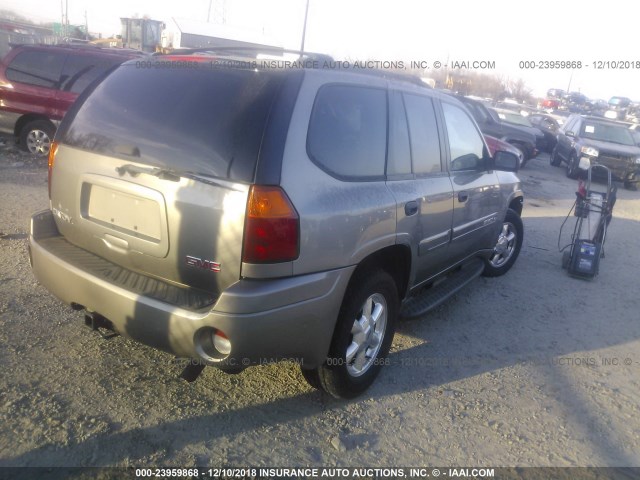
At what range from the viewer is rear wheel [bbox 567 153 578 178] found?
14403 millimetres

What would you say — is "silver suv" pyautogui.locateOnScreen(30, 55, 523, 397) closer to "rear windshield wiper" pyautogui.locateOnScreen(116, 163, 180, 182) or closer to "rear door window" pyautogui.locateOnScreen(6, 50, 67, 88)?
"rear windshield wiper" pyautogui.locateOnScreen(116, 163, 180, 182)

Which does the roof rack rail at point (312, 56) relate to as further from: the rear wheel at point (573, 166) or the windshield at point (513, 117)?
the windshield at point (513, 117)

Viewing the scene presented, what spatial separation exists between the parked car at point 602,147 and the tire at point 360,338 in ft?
39.9

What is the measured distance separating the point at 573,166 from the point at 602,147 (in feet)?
2.89

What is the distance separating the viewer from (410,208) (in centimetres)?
322

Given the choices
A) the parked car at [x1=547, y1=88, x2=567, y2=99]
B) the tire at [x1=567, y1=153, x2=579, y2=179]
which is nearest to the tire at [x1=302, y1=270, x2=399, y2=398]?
the tire at [x1=567, y1=153, x2=579, y2=179]

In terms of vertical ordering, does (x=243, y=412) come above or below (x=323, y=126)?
below

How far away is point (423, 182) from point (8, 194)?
19.1 ft

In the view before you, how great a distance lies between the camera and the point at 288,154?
2.42m

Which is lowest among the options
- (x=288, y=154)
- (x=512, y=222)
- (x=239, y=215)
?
(x=512, y=222)

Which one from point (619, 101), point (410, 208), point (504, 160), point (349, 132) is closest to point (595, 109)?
point (619, 101)

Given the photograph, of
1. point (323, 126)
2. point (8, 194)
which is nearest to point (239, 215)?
point (323, 126)

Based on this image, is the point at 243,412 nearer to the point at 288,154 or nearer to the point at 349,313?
the point at 349,313

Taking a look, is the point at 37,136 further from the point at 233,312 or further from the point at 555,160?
the point at 555,160
